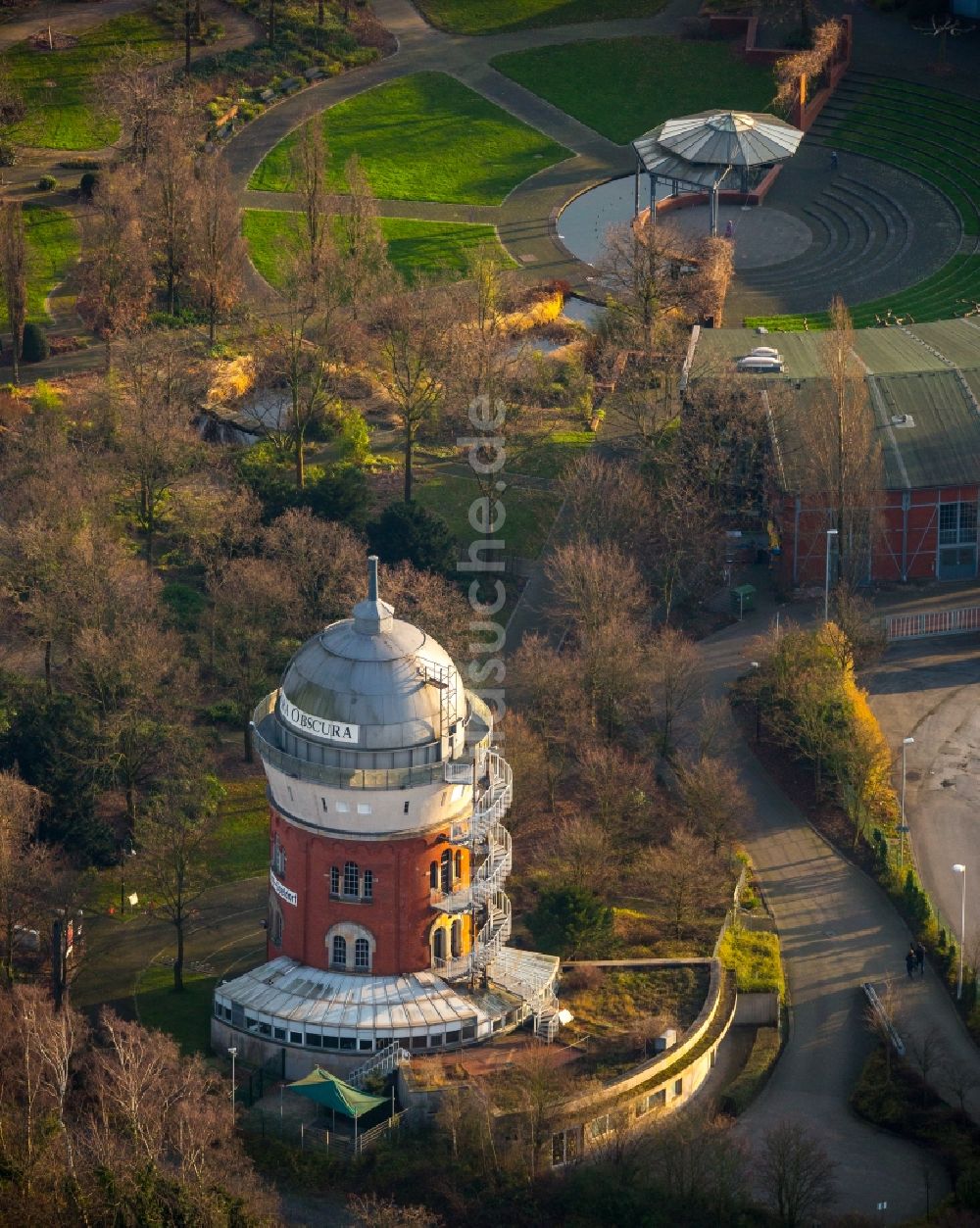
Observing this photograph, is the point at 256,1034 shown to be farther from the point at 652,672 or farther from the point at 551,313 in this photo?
the point at 551,313

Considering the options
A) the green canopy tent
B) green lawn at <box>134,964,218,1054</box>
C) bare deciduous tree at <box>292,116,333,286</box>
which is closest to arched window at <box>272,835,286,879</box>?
green lawn at <box>134,964,218,1054</box>

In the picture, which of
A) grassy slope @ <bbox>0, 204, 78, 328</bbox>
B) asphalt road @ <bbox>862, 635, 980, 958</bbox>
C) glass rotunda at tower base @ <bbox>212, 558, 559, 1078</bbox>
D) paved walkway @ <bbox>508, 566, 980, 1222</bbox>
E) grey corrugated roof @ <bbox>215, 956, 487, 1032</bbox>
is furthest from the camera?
grassy slope @ <bbox>0, 204, 78, 328</bbox>

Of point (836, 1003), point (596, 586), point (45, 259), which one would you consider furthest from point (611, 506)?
point (45, 259)

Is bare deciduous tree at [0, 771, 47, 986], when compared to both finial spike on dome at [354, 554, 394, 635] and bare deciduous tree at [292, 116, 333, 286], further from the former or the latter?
bare deciduous tree at [292, 116, 333, 286]

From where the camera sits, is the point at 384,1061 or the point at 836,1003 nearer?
the point at 384,1061

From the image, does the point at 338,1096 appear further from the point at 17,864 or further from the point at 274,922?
the point at 17,864

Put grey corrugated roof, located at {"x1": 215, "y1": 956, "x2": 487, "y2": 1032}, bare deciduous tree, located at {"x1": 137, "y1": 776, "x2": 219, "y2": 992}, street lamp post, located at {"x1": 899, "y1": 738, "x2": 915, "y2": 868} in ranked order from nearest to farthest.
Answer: grey corrugated roof, located at {"x1": 215, "y1": 956, "x2": 487, "y2": 1032} < bare deciduous tree, located at {"x1": 137, "y1": 776, "x2": 219, "y2": 992} < street lamp post, located at {"x1": 899, "y1": 738, "x2": 915, "y2": 868}

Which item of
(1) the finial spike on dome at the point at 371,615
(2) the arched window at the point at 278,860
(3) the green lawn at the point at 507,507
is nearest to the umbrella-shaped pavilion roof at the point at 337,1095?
(2) the arched window at the point at 278,860
